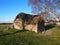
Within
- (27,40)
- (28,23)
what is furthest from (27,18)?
(27,40)

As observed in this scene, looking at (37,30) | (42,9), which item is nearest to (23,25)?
(37,30)

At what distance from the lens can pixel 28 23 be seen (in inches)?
2103

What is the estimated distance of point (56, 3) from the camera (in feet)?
97.3

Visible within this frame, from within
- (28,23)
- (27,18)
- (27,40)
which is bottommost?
(27,40)

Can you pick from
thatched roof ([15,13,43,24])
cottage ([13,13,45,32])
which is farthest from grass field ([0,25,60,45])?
thatched roof ([15,13,43,24])

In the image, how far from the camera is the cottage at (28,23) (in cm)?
5071

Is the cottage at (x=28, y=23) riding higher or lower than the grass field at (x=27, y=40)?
higher

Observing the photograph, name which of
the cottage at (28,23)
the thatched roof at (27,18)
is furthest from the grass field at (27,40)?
the thatched roof at (27,18)

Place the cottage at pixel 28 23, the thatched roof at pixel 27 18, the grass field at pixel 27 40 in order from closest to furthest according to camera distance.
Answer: the grass field at pixel 27 40 → the cottage at pixel 28 23 → the thatched roof at pixel 27 18

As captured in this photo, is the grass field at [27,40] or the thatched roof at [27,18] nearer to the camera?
the grass field at [27,40]

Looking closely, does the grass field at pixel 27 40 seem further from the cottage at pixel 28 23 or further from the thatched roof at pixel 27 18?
the thatched roof at pixel 27 18

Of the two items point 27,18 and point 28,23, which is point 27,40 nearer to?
point 28,23

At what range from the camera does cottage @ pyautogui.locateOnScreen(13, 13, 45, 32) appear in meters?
50.7

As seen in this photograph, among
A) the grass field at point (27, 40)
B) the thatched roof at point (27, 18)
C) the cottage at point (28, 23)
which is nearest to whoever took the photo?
the grass field at point (27, 40)
